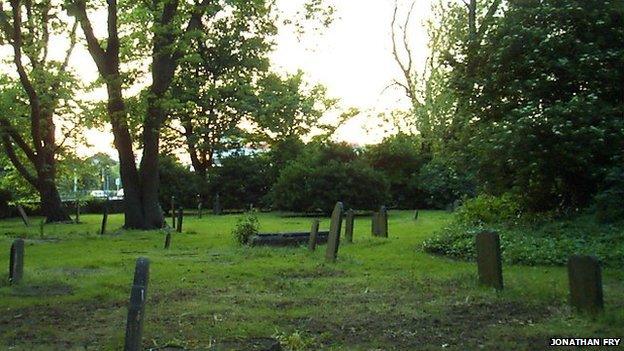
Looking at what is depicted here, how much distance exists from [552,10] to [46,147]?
86.5 feet

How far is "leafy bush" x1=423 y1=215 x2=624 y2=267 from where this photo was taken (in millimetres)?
12750

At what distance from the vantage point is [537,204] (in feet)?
57.5

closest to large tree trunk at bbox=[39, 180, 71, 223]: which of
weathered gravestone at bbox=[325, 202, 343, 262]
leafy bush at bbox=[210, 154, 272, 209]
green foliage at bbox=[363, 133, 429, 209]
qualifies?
leafy bush at bbox=[210, 154, 272, 209]

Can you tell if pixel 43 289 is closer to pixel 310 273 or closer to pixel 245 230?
pixel 310 273

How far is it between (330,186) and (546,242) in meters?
22.5

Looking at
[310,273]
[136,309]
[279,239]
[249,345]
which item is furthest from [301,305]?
[279,239]

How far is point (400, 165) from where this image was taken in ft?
144

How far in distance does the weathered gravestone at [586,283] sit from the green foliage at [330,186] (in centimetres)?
2758

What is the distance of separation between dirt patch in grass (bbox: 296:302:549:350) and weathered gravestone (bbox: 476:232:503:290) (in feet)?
3.52

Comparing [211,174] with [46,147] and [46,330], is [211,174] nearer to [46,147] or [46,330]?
[46,147]

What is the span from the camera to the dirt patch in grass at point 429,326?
6.99 metres

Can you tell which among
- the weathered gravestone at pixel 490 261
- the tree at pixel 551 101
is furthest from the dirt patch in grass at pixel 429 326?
the tree at pixel 551 101

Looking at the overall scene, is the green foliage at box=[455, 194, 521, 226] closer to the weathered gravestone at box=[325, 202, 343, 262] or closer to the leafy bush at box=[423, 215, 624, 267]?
the leafy bush at box=[423, 215, 624, 267]

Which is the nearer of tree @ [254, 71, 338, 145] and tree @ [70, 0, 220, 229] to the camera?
tree @ [70, 0, 220, 229]
